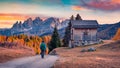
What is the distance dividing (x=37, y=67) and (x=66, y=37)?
94.1 metres

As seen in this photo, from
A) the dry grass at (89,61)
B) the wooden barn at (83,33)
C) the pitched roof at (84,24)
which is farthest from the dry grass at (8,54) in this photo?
the pitched roof at (84,24)

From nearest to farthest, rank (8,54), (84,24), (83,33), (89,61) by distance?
(89,61), (8,54), (83,33), (84,24)

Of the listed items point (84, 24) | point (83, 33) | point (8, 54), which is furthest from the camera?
point (84, 24)

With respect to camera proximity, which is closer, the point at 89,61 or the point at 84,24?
the point at 89,61

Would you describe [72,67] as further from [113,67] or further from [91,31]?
[91,31]

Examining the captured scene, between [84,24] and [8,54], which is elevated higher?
[84,24]

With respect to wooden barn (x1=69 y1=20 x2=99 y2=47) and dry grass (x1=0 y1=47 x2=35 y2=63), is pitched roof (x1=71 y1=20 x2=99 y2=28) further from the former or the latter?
dry grass (x1=0 y1=47 x2=35 y2=63)

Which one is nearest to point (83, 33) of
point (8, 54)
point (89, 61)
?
point (8, 54)

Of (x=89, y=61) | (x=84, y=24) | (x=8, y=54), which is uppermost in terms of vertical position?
(x=84, y=24)

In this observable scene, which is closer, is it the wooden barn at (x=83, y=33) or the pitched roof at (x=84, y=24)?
the wooden barn at (x=83, y=33)

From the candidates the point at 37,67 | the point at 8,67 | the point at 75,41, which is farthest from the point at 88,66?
the point at 75,41

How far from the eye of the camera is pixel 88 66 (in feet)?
102

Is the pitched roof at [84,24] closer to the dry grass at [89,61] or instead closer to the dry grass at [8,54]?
the dry grass at [89,61]

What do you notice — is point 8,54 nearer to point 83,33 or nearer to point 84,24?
point 83,33
